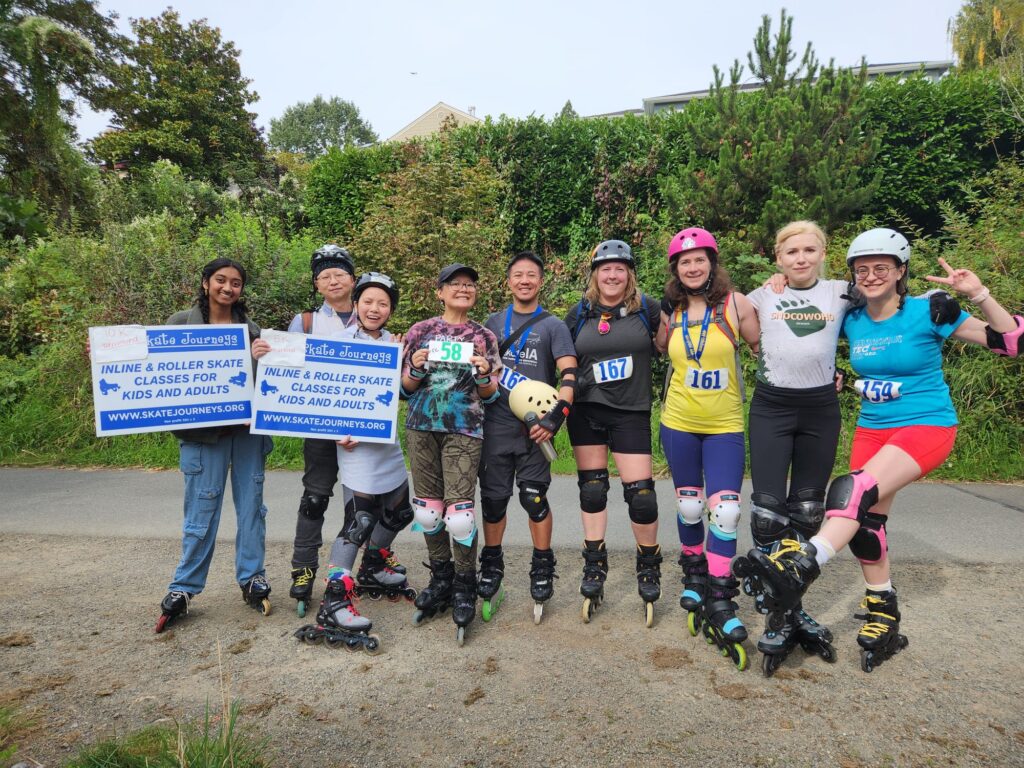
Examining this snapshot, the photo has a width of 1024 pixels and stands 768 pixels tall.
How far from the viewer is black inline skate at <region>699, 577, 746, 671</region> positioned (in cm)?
327

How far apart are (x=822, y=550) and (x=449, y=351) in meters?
2.16

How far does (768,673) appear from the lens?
3139 millimetres

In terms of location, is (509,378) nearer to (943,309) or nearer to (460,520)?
(460,520)

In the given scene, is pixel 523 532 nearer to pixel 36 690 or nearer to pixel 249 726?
pixel 249 726

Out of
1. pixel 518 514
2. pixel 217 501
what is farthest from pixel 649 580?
pixel 217 501

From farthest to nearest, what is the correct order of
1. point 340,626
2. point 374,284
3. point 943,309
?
point 374,284
point 340,626
point 943,309

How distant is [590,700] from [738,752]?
2.17 ft

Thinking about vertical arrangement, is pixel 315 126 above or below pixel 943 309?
above

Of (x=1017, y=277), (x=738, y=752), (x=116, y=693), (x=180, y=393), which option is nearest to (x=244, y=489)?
(x=180, y=393)

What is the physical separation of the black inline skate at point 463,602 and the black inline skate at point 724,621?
129 cm

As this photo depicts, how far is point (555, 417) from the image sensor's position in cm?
353

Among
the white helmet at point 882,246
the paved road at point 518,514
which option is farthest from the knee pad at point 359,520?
the white helmet at point 882,246

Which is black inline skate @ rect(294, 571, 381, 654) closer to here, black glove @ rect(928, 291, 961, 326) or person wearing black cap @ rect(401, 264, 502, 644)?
person wearing black cap @ rect(401, 264, 502, 644)

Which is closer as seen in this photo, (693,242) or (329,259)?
(693,242)
